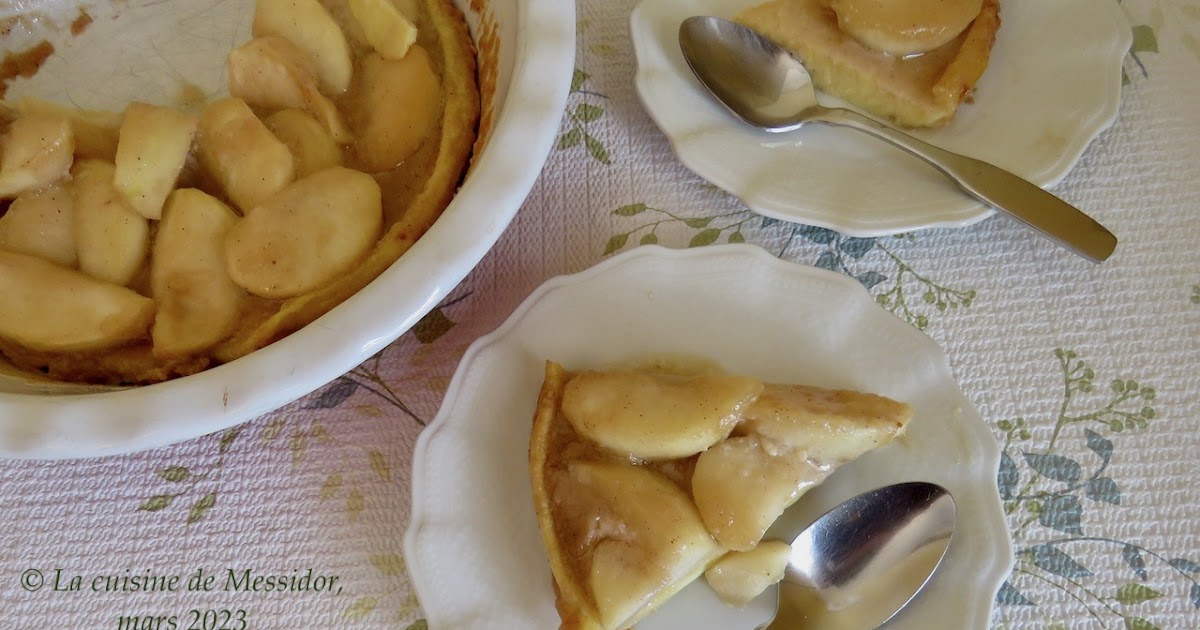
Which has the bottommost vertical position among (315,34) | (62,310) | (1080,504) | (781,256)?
(1080,504)

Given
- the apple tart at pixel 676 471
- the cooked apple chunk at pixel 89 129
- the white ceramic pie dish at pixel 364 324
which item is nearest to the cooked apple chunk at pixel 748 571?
the apple tart at pixel 676 471

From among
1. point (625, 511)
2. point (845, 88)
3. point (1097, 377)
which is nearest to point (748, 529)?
point (625, 511)

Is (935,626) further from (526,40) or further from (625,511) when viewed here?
(526,40)

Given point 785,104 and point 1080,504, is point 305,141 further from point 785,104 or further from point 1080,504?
point 1080,504

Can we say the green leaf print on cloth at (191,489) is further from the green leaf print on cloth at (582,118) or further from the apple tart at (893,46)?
the apple tart at (893,46)

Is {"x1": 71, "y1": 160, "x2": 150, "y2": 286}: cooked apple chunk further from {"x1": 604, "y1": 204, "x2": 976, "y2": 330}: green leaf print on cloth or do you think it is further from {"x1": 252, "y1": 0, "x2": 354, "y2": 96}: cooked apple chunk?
{"x1": 604, "y1": 204, "x2": 976, "y2": 330}: green leaf print on cloth

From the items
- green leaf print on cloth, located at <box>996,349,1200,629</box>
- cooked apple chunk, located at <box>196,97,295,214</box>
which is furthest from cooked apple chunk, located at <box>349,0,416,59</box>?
green leaf print on cloth, located at <box>996,349,1200,629</box>

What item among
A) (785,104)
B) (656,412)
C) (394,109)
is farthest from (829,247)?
(394,109)
